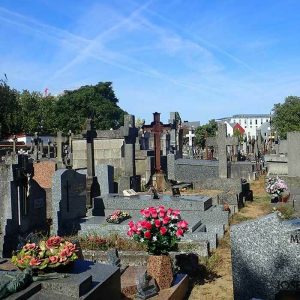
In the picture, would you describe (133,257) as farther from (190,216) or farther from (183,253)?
(190,216)

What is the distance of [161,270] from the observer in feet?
21.6

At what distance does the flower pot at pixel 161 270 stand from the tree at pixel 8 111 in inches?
1658

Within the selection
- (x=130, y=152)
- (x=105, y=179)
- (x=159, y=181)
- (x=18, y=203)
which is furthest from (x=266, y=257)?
(x=130, y=152)

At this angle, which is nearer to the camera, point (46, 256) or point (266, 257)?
point (46, 256)

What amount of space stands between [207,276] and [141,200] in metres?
4.76

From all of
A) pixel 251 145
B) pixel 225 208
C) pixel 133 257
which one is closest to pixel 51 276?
pixel 133 257

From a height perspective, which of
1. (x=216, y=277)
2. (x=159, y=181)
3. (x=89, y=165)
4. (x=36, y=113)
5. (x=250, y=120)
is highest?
(x=250, y=120)

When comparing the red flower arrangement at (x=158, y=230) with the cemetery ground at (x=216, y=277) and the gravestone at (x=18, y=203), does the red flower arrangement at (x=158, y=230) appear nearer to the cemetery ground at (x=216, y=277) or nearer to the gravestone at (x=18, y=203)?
the cemetery ground at (x=216, y=277)

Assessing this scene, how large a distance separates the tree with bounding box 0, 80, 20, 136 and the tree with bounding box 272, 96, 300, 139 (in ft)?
106

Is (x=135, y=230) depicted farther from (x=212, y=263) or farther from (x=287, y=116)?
(x=287, y=116)

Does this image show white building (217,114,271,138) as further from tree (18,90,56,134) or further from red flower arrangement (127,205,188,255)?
red flower arrangement (127,205,188,255)

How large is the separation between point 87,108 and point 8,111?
2006 centimetres

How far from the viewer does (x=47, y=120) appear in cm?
5375

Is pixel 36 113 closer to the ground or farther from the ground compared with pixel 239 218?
farther from the ground
